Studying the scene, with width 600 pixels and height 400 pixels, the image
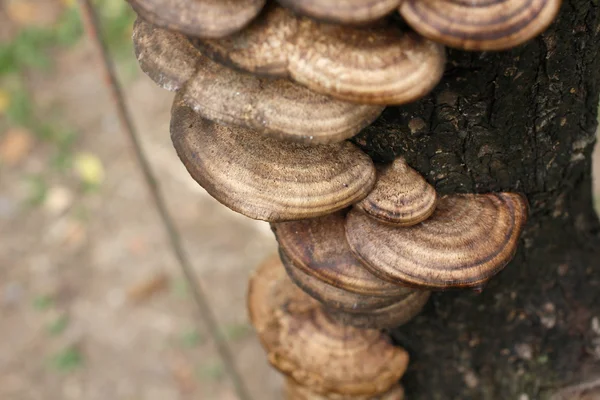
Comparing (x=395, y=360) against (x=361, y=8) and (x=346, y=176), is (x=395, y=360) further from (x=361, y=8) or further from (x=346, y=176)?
(x=361, y=8)

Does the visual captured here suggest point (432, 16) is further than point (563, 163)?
No

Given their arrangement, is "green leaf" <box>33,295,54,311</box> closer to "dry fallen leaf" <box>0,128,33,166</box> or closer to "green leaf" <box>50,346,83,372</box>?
"green leaf" <box>50,346,83,372</box>

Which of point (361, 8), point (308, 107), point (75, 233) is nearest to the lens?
point (361, 8)

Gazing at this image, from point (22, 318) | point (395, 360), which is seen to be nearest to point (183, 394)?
point (22, 318)

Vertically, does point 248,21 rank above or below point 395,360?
above

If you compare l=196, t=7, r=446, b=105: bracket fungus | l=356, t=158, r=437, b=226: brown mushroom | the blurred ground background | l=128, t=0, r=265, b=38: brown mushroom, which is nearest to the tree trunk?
l=356, t=158, r=437, b=226: brown mushroom

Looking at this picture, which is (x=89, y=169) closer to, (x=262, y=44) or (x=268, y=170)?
(x=268, y=170)

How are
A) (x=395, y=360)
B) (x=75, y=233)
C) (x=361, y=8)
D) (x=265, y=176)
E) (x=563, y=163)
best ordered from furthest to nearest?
(x=75, y=233) < (x=395, y=360) < (x=563, y=163) < (x=265, y=176) < (x=361, y=8)

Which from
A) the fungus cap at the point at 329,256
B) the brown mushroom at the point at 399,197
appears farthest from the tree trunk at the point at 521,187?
the fungus cap at the point at 329,256
